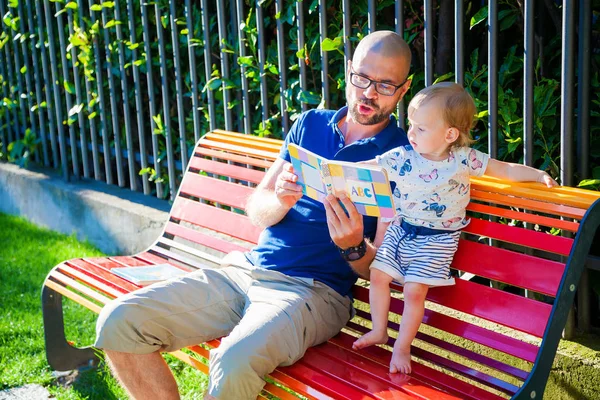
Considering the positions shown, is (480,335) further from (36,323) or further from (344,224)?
(36,323)

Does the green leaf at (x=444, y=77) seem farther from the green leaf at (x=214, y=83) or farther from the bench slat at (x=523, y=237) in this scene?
the green leaf at (x=214, y=83)

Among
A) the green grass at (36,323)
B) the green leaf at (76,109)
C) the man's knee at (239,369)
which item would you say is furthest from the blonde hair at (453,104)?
the green leaf at (76,109)

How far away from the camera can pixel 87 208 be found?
592cm

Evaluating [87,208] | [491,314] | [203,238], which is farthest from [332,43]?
[87,208]

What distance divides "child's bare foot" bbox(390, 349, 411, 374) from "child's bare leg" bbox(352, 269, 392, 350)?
14 cm

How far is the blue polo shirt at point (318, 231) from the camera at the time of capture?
3127 millimetres

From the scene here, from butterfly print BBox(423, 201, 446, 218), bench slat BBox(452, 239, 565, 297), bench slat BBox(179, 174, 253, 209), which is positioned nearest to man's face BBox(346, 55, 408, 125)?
butterfly print BBox(423, 201, 446, 218)

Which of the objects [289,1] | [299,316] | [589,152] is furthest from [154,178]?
[589,152]

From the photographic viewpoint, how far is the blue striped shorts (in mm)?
2801

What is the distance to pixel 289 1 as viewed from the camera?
13.8 feet

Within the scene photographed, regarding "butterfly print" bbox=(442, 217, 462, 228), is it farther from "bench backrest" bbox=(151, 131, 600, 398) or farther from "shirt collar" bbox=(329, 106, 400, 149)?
"shirt collar" bbox=(329, 106, 400, 149)

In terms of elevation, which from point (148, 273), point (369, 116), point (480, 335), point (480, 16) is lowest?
point (148, 273)

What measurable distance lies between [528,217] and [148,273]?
5.76ft

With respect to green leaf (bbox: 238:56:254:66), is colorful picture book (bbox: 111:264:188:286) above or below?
below
